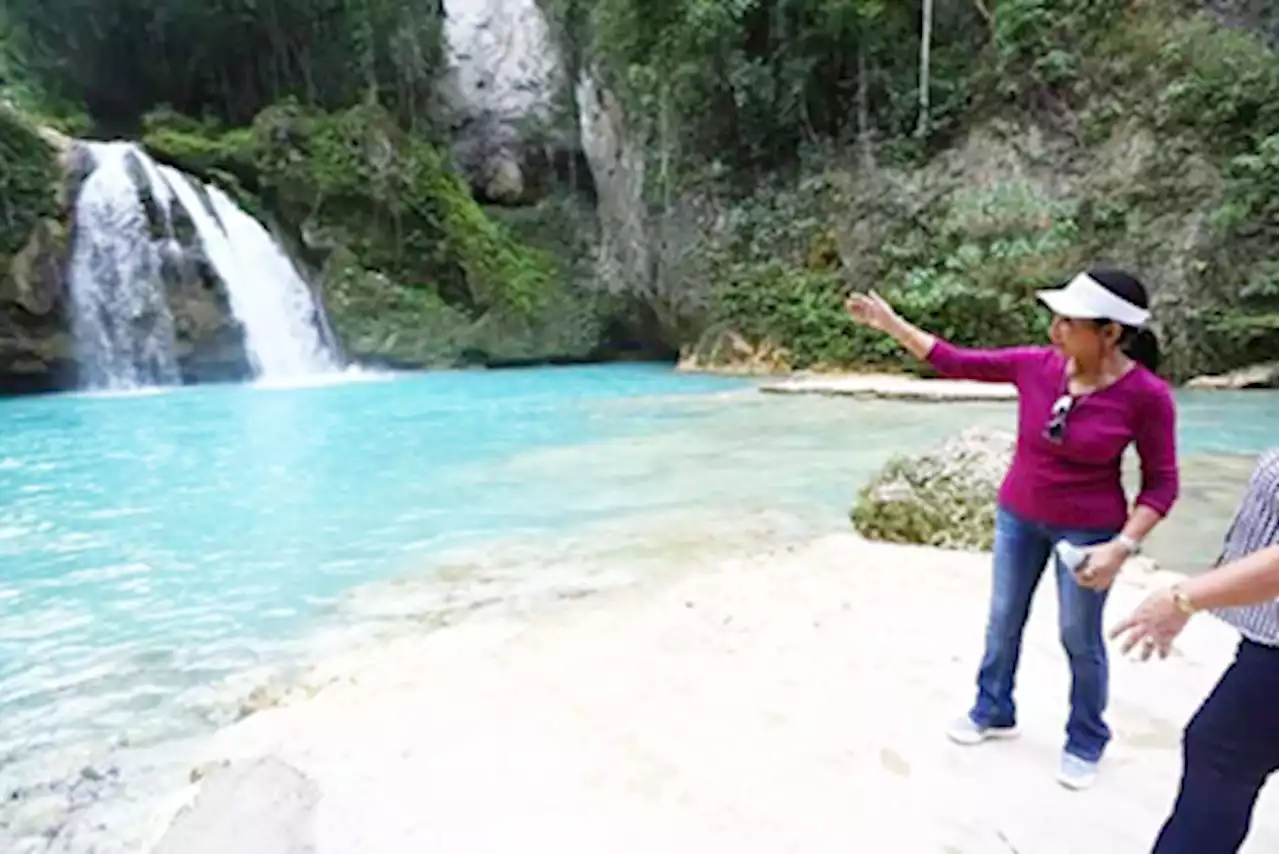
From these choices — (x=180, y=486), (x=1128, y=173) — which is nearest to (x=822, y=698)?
(x=180, y=486)

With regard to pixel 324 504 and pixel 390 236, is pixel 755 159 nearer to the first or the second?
pixel 390 236

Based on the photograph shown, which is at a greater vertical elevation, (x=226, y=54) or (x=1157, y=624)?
(x=226, y=54)

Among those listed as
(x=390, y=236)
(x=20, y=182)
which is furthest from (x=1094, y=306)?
(x=390, y=236)

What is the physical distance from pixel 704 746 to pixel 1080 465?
122 cm

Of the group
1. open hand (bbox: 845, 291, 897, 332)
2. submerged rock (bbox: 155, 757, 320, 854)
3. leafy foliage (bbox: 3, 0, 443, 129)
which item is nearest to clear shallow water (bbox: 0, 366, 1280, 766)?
submerged rock (bbox: 155, 757, 320, 854)

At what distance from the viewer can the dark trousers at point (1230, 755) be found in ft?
5.00

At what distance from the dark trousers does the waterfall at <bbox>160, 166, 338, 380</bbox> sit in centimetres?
1901

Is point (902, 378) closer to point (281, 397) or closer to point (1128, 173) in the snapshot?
point (1128, 173)

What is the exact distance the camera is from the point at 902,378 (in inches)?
617

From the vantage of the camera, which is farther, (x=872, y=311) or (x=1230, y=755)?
(x=872, y=311)

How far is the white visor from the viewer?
2201 mm

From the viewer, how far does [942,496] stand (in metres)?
5.22

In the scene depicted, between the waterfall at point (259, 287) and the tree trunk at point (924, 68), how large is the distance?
470 inches

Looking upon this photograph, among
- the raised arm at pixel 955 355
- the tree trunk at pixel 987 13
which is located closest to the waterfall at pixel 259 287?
the tree trunk at pixel 987 13
